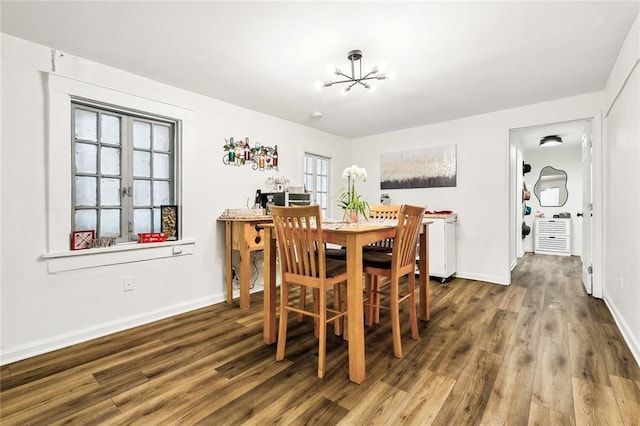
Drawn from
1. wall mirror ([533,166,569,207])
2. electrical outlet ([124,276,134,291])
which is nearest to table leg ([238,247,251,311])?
electrical outlet ([124,276,134,291])

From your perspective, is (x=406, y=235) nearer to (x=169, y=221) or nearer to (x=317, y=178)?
(x=169, y=221)

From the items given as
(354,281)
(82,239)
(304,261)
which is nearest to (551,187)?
(354,281)

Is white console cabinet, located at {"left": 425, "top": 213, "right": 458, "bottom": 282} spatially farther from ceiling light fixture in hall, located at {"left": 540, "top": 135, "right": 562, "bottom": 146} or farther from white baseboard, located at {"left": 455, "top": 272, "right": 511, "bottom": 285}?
ceiling light fixture in hall, located at {"left": 540, "top": 135, "right": 562, "bottom": 146}

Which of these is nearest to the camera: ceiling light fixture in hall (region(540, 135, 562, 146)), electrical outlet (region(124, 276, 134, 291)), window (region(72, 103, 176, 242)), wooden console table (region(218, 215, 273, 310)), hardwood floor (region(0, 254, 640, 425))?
hardwood floor (region(0, 254, 640, 425))

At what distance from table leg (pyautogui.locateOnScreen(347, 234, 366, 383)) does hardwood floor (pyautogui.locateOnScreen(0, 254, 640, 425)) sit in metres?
0.09

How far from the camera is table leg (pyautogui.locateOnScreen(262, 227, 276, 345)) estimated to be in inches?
89.9

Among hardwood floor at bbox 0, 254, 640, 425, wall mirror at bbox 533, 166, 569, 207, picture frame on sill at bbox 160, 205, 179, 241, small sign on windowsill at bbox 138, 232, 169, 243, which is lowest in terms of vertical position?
hardwood floor at bbox 0, 254, 640, 425

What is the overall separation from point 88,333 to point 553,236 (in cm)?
765

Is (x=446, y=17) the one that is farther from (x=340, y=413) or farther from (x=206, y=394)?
(x=206, y=394)

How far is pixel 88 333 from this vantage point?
7.87 feet

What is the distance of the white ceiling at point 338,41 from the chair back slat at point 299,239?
1259 mm

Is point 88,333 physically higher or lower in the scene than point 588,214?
lower

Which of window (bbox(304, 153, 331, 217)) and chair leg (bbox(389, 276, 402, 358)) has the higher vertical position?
window (bbox(304, 153, 331, 217))

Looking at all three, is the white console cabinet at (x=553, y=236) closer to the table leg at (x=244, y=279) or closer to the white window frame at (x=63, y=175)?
the table leg at (x=244, y=279)
